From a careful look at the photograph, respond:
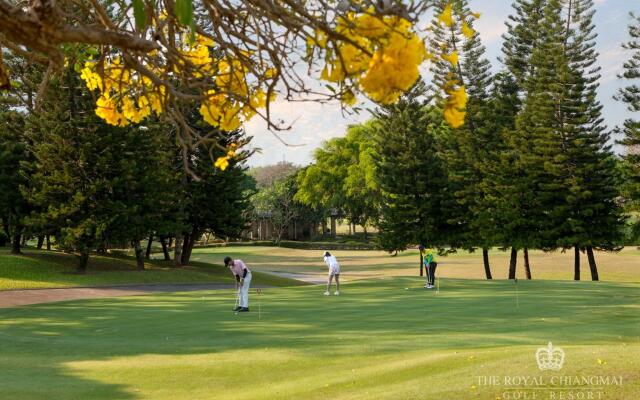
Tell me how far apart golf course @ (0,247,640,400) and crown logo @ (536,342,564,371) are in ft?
0.33

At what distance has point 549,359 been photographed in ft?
24.6

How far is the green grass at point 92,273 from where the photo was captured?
30281 mm

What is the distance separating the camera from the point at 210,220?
4119 centimetres

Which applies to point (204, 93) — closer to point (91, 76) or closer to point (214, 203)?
point (91, 76)

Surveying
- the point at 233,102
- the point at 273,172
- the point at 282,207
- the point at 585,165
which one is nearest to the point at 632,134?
the point at 585,165

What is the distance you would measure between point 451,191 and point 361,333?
29146mm

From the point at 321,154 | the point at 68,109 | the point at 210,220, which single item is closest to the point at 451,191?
the point at 210,220

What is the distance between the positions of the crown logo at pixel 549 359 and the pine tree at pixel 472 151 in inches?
1248

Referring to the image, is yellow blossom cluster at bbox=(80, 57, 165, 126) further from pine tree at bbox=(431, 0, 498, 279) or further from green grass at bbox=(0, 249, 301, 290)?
pine tree at bbox=(431, 0, 498, 279)

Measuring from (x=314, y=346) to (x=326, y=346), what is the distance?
205 mm

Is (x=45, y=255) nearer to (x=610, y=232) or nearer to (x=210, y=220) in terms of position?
(x=210, y=220)

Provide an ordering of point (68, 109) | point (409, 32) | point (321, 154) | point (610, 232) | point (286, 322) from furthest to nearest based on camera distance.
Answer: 1. point (321, 154)
2. point (610, 232)
3. point (68, 109)
4. point (286, 322)
5. point (409, 32)

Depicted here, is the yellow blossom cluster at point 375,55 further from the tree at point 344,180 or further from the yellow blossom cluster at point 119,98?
the tree at point 344,180

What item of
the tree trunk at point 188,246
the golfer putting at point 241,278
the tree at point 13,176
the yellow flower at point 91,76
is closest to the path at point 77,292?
the tree at point 13,176
